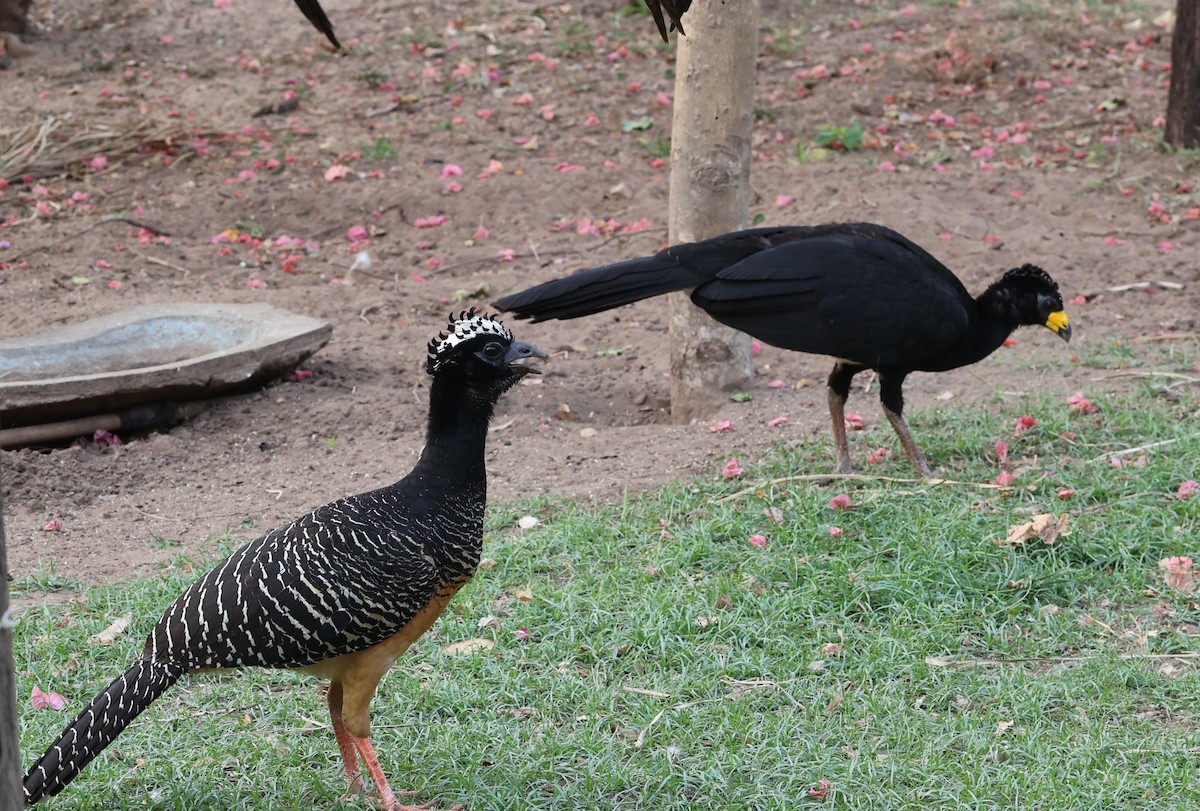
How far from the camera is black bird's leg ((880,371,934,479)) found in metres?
5.52

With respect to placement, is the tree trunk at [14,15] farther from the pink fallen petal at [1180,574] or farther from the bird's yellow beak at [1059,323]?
the pink fallen petal at [1180,574]

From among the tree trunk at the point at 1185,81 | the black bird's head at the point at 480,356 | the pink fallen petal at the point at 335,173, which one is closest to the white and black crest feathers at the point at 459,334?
the black bird's head at the point at 480,356

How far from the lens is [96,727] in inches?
128

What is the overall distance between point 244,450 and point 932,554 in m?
3.43

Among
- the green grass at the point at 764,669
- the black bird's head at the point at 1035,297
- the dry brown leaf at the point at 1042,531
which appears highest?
the black bird's head at the point at 1035,297

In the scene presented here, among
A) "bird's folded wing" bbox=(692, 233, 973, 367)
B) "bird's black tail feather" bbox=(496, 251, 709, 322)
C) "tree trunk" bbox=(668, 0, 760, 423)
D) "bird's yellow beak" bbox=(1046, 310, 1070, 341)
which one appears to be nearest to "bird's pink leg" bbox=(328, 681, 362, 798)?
"bird's black tail feather" bbox=(496, 251, 709, 322)

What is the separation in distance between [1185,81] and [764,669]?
7.16m

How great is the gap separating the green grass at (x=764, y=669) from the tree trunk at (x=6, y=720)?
1773 mm

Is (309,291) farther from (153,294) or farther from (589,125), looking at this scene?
(589,125)

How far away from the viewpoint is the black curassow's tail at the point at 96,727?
126 inches

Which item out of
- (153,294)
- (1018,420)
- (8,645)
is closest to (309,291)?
(153,294)

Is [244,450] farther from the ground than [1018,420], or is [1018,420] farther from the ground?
[1018,420]

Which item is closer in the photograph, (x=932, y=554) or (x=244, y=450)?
(x=932, y=554)

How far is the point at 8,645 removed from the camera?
192cm
